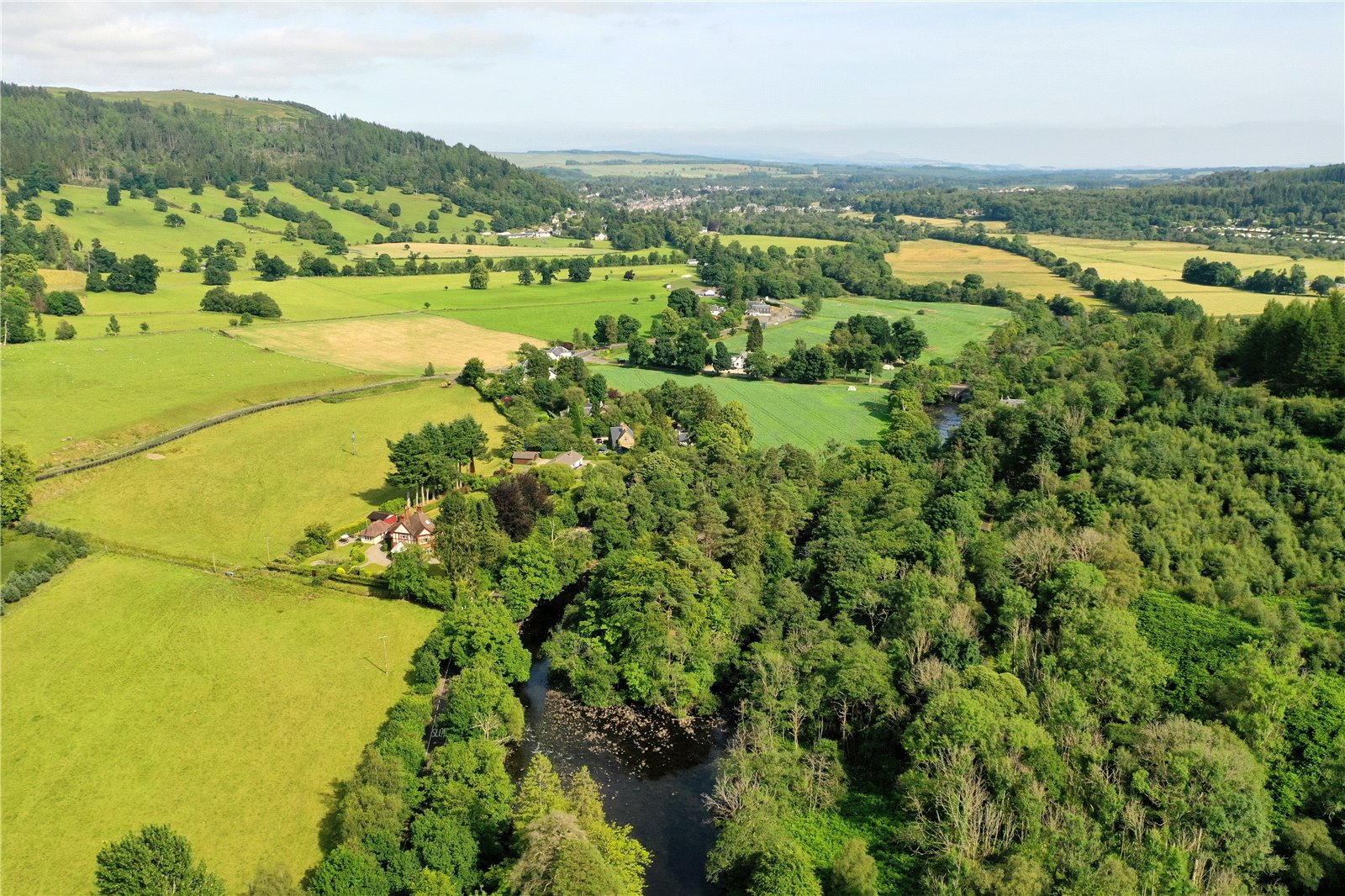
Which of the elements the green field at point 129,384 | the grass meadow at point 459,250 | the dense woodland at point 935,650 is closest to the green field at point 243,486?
the green field at point 129,384

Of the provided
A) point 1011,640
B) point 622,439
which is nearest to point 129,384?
point 622,439

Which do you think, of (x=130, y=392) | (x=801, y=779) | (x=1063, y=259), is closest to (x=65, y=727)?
(x=801, y=779)

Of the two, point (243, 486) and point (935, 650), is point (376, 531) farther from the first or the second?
point (935, 650)

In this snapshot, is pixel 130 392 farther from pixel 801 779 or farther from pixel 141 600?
pixel 801 779

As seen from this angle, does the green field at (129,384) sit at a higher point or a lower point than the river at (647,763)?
higher

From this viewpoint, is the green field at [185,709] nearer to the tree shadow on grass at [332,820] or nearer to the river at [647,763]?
the tree shadow on grass at [332,820]
